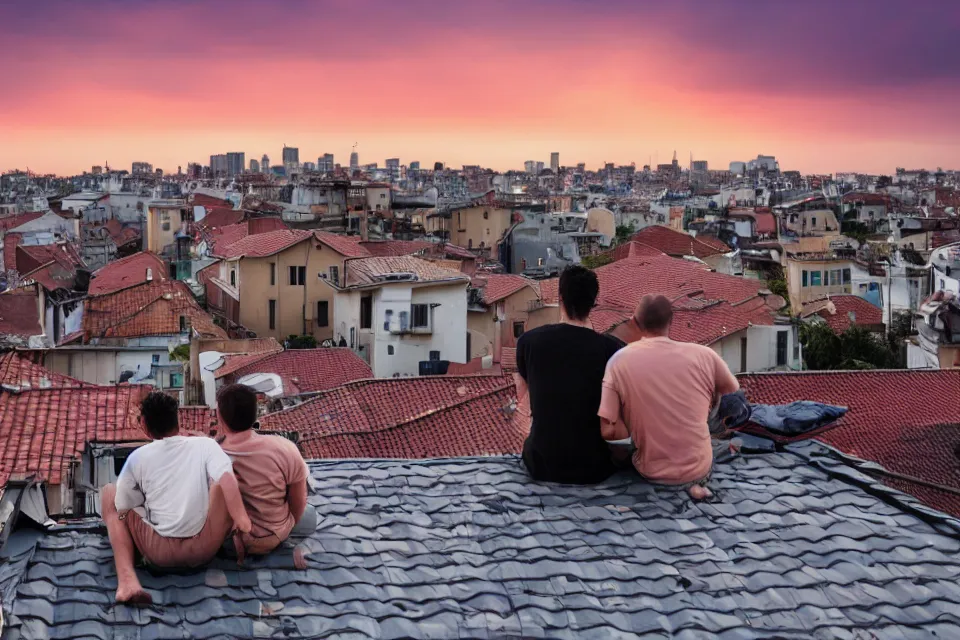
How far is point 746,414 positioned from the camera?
5965mm

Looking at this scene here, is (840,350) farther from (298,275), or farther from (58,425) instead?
(58,425)

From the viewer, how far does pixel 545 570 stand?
4695 millimetres

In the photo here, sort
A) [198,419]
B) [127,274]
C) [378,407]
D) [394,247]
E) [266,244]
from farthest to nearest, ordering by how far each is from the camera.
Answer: [394,247] < [127,274] < [266,244] < [378,407] < [198,419]

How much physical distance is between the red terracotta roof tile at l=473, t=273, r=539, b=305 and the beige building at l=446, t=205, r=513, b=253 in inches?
860

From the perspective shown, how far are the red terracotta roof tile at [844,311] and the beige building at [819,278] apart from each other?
2.43 m

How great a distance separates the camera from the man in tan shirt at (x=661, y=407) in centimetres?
Result: 544

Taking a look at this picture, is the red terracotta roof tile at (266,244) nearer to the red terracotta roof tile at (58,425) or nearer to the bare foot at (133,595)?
the red terracotta roof tile at (58,425)

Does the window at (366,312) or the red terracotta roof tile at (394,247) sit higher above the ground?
the red terracotta roof tile at (394,247)

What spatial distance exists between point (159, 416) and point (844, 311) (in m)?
34.0

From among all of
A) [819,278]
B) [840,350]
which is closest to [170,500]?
[840,350]

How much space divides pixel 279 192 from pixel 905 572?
215ft

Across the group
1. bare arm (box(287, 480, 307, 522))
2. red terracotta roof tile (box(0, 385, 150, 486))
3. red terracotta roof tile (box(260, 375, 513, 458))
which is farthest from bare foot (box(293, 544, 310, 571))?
red terracotta roof tile (box(260, 375, 513, 458))

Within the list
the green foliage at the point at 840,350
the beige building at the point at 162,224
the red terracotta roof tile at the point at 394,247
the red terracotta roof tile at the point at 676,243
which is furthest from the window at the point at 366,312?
the beige building at the point at 162,224

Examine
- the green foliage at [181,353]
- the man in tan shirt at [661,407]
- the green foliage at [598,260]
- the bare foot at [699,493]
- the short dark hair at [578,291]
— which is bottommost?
the green foliage at [181,353]
